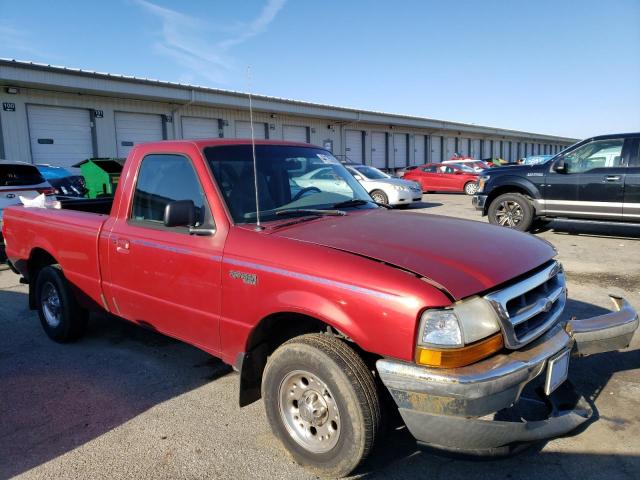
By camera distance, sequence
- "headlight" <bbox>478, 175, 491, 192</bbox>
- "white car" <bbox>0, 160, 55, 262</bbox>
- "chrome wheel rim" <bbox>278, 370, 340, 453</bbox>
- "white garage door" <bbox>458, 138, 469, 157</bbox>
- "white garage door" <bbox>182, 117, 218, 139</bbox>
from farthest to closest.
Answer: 1. "white garage door" <bbox>458, 138, 469, 157</bbox>
2. "white garage door" <bbox>182, 117, 218, 139</bbox>
3. "headlight" <bbox>478, 175, 491, 192</bbox>
4. "white car" <bbox>0, 160, 55, 262</bbox>
5. "chrome wheel rim" <bbox>278, 370, 340, 453</bbox>

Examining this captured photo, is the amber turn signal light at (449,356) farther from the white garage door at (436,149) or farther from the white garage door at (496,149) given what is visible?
the white garage door at (496,149)

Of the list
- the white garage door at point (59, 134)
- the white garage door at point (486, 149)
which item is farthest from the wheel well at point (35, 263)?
the white garage door at point (486, 149)

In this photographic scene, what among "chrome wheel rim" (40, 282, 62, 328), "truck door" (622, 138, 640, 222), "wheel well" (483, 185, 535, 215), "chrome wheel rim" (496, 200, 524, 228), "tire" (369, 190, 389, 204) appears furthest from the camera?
"tire" (369, 190, 389, 204)

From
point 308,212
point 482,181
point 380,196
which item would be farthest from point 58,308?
point 380,196

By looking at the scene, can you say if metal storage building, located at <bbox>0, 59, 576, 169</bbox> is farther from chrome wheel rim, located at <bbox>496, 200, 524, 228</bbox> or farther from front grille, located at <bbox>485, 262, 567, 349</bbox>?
front grille, located at <bbox>485, 262, 567, 349</bbox>

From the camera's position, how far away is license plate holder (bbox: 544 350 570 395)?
8.16 ft

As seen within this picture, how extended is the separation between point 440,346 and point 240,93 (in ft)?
75.3

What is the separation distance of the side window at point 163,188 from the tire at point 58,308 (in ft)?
4.68

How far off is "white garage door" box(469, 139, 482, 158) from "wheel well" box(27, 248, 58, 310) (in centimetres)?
4904

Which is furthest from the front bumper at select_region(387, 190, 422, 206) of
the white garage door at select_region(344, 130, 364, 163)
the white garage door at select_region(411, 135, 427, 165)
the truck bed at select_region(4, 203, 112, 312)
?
the white garage door at select_region(411, 135, 427, 165)

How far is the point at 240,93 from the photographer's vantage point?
76.6 feet

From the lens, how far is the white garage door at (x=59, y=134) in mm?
17422

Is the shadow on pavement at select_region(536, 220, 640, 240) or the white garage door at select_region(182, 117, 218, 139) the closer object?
the shadow on pavement at select_region(536, 220, 640, 240)

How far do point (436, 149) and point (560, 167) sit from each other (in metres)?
34.3
